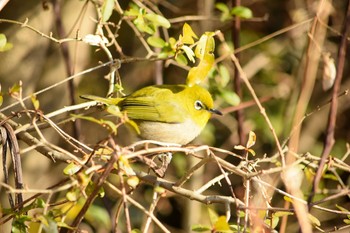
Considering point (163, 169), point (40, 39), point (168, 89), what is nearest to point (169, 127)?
point (168, 89)

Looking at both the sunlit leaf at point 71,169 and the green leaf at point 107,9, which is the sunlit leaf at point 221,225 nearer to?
the sunlit leaf at point 71,169

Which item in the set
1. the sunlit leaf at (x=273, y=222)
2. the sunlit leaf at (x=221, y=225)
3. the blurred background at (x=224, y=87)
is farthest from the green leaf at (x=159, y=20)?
the blurred background at (x=224, y=87)

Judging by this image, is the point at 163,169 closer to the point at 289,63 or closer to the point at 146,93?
the point at 146,93

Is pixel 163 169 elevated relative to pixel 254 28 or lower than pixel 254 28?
lower

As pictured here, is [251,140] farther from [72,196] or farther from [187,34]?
[72,196]

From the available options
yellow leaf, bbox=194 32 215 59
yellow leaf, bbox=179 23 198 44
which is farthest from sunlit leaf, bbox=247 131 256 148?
yellow leaf, bbox=179 23 198 44

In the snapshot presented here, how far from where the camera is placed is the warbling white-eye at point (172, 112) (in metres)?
3.93

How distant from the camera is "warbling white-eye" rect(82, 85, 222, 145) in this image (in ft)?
12.9

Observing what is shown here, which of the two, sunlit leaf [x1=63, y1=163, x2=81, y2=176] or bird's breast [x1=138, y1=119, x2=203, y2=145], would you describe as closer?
sunlit leaf [x1=63, y1=163, x2=81, y2=176]

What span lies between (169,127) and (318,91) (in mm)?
2653

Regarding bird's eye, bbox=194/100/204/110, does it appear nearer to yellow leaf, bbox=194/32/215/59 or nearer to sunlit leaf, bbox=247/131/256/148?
yellow leaf, bbox=194/32/215/59

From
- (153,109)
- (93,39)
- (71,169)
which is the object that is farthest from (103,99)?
(71,169)

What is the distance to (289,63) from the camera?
638 cm

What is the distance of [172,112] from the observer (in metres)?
3.99
